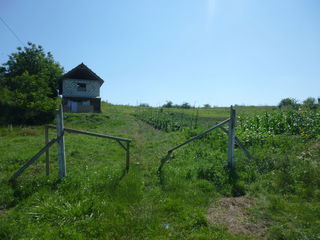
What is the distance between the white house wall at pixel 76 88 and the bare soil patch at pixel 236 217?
27806mm

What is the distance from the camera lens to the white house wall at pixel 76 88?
88.5ft

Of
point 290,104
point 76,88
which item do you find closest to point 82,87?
point 76,88

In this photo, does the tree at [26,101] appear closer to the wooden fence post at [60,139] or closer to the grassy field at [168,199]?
the grassy field at [168,199]

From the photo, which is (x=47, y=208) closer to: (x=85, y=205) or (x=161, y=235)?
(x=85, y=205)

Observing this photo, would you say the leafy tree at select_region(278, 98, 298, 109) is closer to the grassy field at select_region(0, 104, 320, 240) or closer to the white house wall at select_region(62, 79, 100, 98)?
the grassy field at select_region(0, 104, 320, 240)

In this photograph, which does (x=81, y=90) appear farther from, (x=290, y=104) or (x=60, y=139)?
(x=290, y=104)

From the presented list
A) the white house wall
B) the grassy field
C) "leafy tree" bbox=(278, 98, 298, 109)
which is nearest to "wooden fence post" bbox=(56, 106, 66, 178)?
the grassy field

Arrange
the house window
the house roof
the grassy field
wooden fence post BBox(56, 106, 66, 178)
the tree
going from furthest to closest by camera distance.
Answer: the house window
the house roof
the tree
wooden fence post BBox(56, 106, 66, 178)
the grassy field

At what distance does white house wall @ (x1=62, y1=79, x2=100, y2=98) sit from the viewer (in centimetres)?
2698

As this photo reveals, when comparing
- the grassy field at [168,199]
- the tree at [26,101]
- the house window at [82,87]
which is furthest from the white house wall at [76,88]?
the grassy field at [168,199]

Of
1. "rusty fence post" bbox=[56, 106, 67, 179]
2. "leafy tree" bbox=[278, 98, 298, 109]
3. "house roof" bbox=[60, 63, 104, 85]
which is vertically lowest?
"rusty fence post" bbox=[56, 106, 67, 179]

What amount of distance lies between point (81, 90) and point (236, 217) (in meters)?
28.7

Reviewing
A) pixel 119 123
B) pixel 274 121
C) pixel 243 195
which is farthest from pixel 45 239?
pixel 119 123

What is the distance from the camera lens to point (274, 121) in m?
11.3
